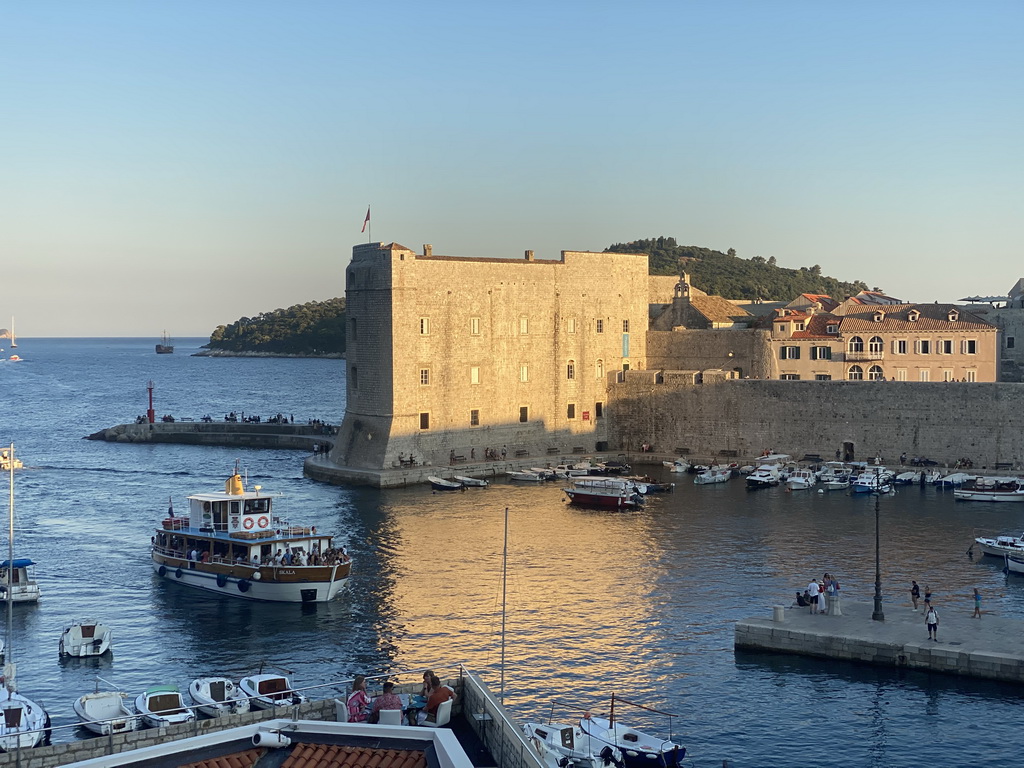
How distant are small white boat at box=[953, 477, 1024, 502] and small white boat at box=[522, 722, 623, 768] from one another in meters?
36.3

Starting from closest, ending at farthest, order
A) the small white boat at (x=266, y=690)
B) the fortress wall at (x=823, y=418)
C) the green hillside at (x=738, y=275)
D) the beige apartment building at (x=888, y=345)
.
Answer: the small white boat at (x=266, y=690) < the fortress wall at (x=823, y=418) < the beige apartment building at (x=888, y=345) < the green hillside at (x=738, y=275)

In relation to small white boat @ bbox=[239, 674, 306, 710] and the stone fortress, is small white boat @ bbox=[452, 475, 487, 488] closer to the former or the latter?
the stone fortress

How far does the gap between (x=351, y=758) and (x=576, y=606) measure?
844 inches

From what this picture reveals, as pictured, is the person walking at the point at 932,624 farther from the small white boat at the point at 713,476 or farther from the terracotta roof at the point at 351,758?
the small white boat at the point at 713,476

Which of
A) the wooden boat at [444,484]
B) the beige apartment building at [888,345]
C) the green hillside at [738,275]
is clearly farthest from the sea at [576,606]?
the green hillside at [738,275]

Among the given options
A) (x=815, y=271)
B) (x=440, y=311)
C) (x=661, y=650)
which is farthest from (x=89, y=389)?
(x=661, y=650)

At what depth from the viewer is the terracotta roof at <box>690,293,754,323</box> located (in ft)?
268

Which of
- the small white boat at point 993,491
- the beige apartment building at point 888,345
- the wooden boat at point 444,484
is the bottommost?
the wooden boat at point 444,484

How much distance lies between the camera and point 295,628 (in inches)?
1375

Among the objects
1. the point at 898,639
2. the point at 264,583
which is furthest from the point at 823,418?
the point at 264,583

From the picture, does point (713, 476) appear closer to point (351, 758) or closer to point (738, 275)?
point (351, 758)

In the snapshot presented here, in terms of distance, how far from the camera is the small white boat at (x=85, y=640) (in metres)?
31.8

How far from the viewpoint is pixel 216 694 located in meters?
26.8

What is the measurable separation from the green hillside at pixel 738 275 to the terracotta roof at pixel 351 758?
145431mm
